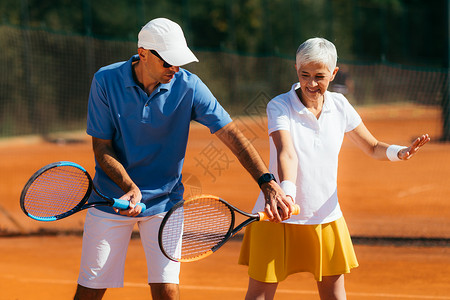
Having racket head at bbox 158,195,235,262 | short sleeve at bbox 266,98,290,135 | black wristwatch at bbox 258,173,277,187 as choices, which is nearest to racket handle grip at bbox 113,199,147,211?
racket head at bbox 158,195,235,262

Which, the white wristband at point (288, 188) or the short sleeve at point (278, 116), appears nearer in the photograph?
the white wristband at point (288, 188)

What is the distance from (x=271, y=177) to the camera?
3.18 meters

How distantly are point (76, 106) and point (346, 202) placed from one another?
1019cm

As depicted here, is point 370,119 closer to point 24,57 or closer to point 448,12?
point 448,12

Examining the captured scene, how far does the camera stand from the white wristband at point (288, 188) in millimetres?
3132

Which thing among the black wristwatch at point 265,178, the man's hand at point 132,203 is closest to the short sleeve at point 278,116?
the black wristwatch at point 265,178

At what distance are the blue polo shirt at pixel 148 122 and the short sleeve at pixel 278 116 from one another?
8.9 inches

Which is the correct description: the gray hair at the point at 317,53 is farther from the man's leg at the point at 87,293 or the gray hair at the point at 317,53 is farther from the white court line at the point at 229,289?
the white court line at the point at 229,289

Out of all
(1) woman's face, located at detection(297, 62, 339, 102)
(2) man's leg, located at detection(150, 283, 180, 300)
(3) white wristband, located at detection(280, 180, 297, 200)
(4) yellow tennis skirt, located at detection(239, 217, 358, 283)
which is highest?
(1) woman's face, located at detection(297, 62, 339, 102)

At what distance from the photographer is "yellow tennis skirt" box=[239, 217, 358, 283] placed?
3.30 meters

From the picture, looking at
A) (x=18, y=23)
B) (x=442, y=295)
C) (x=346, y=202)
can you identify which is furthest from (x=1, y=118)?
(x=442, y=295)

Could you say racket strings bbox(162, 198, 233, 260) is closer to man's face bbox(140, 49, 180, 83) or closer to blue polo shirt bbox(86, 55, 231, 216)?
blue polo shirt bbox(86, 55, 231, 216)

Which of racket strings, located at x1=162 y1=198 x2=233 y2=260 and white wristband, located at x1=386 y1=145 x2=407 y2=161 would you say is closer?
racket strings, located at x1=162 y1=198 x2=233 y2=260

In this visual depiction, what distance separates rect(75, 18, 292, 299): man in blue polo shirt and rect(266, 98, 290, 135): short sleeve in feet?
0.52
